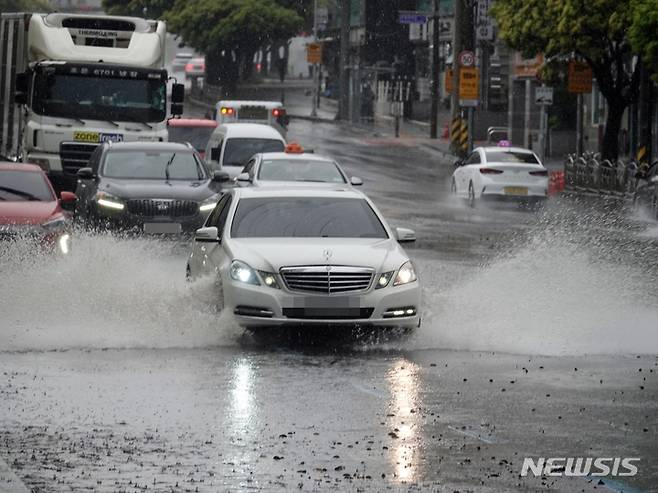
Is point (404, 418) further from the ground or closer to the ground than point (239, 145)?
further from the ground

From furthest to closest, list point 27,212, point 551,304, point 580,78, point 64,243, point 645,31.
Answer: point 580,78, point 645,31, point 27,212, point 64,243, point 551,304

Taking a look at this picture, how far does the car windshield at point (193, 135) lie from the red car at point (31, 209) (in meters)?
20.1

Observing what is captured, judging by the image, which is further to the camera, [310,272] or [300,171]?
[300,171]

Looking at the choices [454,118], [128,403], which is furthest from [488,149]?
[128,403]

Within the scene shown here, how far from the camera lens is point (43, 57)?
31.4m

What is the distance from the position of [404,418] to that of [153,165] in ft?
48.9

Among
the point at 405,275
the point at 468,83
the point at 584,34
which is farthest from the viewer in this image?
the point at 468,83

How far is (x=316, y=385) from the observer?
39.9 ft

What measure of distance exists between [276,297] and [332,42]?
92.8 m

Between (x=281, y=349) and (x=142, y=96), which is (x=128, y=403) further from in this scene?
(x=142, y=96)

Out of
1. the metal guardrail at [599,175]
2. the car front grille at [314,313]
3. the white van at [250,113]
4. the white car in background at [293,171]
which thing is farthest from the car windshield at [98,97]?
the white van at [250,113]

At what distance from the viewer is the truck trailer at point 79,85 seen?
103 ft

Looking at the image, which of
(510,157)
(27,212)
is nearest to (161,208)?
(27,212)

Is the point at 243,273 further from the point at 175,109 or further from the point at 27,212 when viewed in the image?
the point at 175,109
